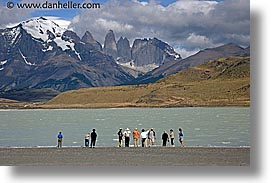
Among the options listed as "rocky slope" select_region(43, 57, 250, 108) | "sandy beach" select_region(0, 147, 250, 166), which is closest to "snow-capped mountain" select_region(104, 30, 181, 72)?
"rocky slope" select_region(43, 57, 250, 108)

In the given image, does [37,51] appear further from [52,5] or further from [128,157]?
[128,157]

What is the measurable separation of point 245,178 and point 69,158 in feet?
17.0

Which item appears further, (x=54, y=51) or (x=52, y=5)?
(x=54, y=51)

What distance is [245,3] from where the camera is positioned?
1466cm

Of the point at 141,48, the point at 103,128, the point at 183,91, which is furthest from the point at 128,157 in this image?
the point at 183,91

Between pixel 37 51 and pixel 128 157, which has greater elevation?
pixel 37 51

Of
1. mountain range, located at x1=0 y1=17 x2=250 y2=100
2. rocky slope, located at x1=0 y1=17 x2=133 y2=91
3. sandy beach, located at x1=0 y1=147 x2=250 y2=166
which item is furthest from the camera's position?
mountain range, located at x1=0 y1=17 x2=250 y2=100

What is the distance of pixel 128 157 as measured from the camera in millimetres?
15312

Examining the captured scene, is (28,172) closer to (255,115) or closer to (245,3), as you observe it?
(255,115)

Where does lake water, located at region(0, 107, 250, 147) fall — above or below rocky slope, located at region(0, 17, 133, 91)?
below

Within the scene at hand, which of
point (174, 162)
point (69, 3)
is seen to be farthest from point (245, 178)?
point (69, 3)

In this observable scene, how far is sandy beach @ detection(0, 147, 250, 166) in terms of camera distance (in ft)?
44.8

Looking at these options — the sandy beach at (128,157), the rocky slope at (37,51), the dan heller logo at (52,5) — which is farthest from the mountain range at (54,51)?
the sandy beach at (128,157)

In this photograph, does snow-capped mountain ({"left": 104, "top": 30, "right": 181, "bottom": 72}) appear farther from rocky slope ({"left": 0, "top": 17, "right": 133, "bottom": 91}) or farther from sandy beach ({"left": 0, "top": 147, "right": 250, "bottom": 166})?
sandy beach ({"left": 0, "top": 147, "right": 250, "bottom": 166})
